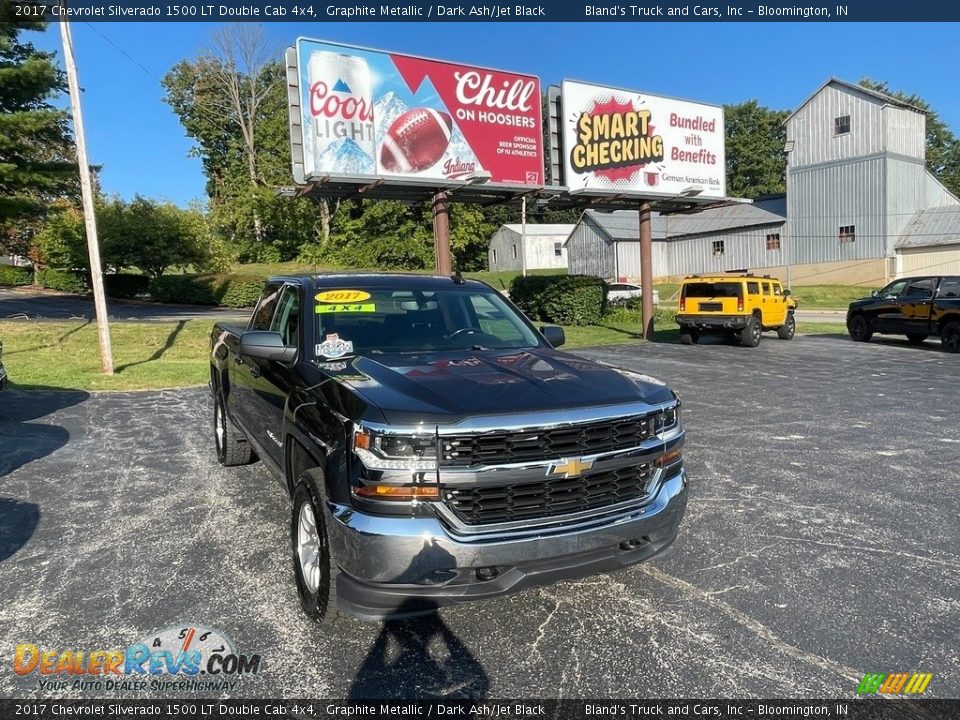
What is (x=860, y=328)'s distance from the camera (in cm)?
1831

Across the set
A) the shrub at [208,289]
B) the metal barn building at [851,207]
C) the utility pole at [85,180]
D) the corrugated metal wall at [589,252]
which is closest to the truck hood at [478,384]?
the utility pole at [85,180]

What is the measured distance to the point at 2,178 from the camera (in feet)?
73.5

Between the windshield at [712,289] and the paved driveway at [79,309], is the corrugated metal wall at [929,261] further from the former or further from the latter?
the paved driveway at [79,309]

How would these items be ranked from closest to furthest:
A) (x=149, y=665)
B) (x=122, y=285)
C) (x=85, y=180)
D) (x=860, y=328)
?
(x=149, y=665) < (x=85, y=180) < (x=860, y=328) < (x=122, y=285)

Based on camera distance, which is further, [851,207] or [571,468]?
[851,207]

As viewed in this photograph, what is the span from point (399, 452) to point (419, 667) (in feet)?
3.39

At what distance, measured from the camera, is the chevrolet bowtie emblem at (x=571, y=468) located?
2.92 m

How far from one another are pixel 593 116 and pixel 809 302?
21099 mm

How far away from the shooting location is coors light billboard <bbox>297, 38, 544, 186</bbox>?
1450cm

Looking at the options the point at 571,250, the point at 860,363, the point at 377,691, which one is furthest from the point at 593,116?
the point at 571,250

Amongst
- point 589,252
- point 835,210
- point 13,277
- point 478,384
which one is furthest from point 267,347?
point 589,252

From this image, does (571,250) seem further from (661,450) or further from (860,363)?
(661,450)

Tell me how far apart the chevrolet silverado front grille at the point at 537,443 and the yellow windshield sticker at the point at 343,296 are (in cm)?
178

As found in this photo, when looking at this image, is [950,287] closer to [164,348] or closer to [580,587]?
[580,587]
